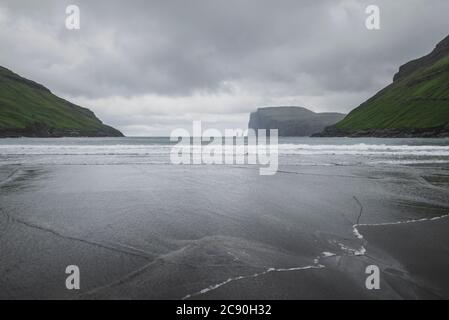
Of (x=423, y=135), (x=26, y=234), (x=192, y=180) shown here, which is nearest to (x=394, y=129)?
(x=423, y=135)

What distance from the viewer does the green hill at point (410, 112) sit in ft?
423

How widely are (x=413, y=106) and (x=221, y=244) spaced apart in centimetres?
17849

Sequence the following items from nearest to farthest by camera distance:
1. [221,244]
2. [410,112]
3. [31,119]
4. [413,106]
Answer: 1. [221,244]
2. [410,112]
3. [413,106]
4. [31,119]

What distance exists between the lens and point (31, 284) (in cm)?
442

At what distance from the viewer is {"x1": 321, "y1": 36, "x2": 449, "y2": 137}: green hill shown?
423 ft

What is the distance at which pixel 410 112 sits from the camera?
15062cm

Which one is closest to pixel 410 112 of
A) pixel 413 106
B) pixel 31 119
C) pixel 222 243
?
pixel 413 106

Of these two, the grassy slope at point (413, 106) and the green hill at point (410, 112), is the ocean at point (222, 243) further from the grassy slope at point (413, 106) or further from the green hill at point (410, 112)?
the grassy slope at point (413, 106)

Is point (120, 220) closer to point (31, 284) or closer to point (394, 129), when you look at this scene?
point (31, 284)

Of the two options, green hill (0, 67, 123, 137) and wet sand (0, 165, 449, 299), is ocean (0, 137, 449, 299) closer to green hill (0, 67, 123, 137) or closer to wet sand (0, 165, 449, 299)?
wet sand (0, 165, 449, 299)

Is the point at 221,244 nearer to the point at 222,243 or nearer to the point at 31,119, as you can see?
the point at 222,243

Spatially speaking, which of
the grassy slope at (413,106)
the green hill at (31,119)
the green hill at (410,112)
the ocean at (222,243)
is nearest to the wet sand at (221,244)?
the ocean at (222,243)

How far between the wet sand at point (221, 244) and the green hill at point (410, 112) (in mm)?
131531
